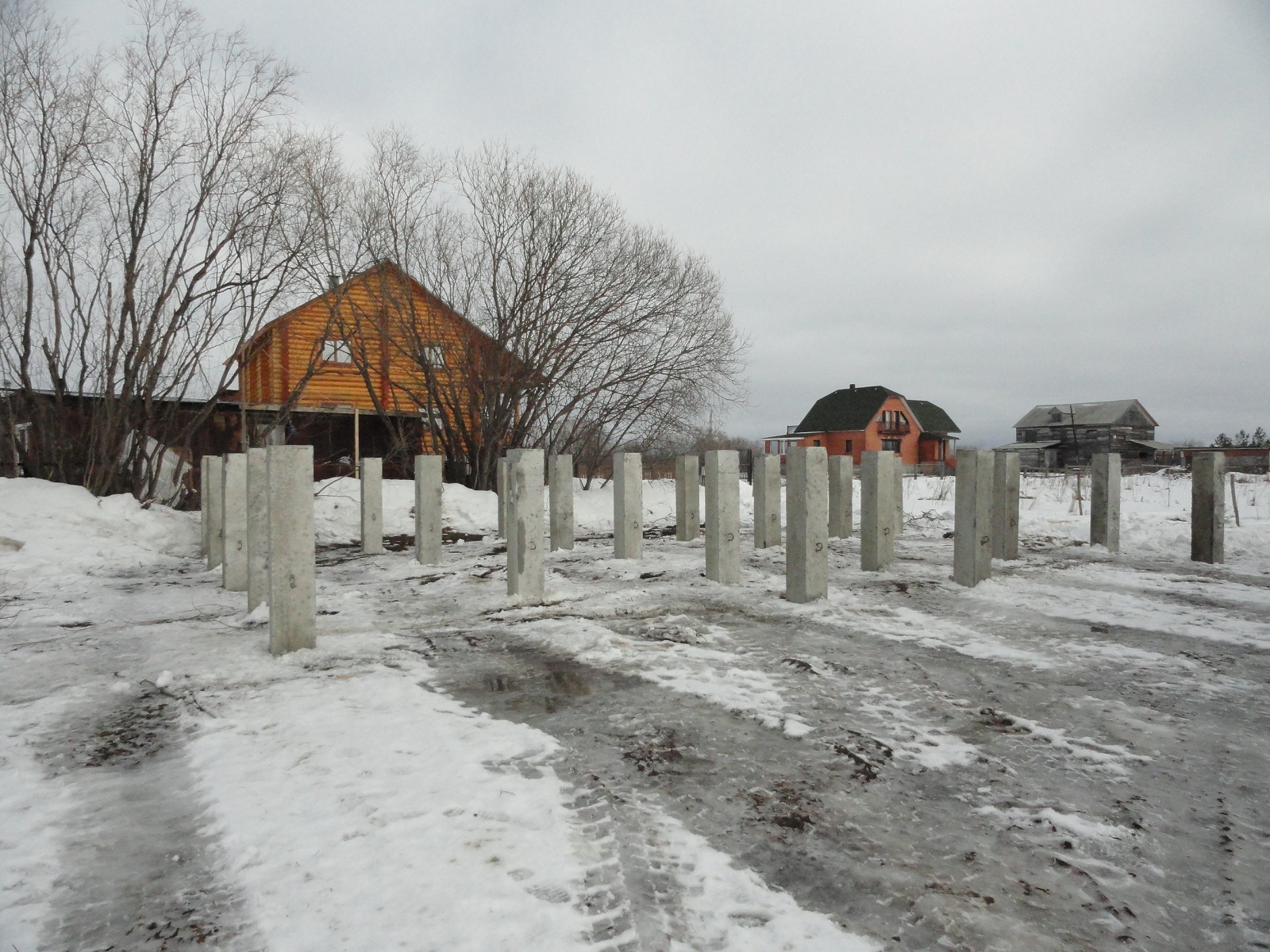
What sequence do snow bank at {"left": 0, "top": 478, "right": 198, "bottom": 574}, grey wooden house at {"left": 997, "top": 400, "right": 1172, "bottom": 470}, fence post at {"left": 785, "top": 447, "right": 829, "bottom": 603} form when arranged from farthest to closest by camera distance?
grey wooden house at {"left": 997, "top": 400, "right": 1172, "bottom": 470}, snow bank at {"left": 0, "top": 478, "right": 198, "bottom": 574}, fence post at {"left": 785, "top": 447, "right": 829, "bottom": 603}

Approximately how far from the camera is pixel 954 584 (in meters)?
7.43

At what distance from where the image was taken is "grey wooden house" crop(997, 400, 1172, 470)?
4666 cm

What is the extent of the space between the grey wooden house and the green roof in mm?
5523

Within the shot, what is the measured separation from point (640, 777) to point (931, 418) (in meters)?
60.1

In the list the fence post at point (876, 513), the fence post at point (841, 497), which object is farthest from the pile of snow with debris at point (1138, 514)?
the fence post at point (841, 497)

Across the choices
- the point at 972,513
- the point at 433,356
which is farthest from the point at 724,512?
the point at 433,356

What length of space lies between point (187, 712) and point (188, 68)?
11.9 meters

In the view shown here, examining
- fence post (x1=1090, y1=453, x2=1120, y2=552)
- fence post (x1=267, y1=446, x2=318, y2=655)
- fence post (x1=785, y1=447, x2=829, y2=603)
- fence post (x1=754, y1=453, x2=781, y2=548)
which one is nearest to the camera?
fence post (x1=267, y1=446, x2=318, y2=655)

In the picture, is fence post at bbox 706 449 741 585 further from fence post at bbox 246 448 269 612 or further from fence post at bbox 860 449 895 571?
fence post at bbox 246 448 269 612

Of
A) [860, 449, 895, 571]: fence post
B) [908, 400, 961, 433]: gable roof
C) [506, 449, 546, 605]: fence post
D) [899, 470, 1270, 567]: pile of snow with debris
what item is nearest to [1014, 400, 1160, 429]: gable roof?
[908, 400, 961, 433]: gable roof

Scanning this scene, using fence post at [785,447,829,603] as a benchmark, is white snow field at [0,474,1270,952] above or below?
below

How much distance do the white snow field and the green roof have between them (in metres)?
47.0

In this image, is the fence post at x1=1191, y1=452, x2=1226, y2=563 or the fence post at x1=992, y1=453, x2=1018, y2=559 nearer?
the fence post at x1=1191, y1=452, x2=1226, y2=563

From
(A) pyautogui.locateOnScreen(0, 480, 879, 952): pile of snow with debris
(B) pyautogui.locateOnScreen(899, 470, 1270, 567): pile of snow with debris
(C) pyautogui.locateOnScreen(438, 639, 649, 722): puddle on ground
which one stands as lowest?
(C) pyautogui.locateOnScreen(438, 639, 649, 722): puddle on ground
